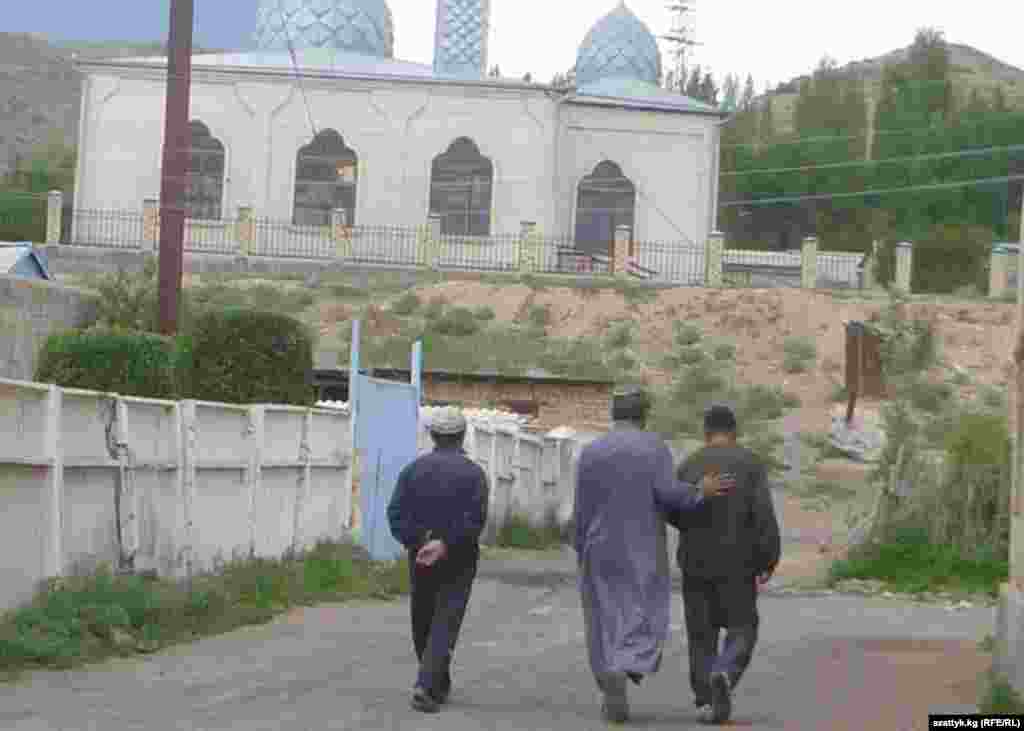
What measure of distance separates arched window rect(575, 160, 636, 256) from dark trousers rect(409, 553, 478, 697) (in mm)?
43275

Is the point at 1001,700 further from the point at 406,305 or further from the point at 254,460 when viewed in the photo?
the point at 406,305

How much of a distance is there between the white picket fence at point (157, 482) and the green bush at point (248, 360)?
45.2 inches

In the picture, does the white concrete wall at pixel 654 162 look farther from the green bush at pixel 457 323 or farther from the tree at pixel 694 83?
the tree at pixel 694 83

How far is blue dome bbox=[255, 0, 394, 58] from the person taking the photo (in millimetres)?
53719

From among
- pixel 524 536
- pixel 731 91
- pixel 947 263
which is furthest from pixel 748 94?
pixel 524 536

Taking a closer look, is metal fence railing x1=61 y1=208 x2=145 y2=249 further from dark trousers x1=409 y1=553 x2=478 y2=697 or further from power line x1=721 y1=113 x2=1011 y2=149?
dark trousers x1=409 y1=553 x2=478 y2=697

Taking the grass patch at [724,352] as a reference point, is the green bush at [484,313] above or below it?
above

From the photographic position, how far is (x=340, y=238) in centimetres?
5084

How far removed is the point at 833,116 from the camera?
4048 inches

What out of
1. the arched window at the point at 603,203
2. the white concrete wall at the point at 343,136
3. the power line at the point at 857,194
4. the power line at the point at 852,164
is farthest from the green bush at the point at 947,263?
the white concrete wall at the point at 343,136

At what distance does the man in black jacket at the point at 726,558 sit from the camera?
419 inches

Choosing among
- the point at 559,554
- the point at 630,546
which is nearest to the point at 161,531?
the point at 630,546

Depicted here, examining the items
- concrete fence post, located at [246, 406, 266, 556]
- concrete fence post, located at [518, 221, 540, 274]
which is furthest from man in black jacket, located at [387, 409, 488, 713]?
concrete fence post, located at [518, 221, 540, 274]

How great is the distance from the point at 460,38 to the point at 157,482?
39.8 meters
